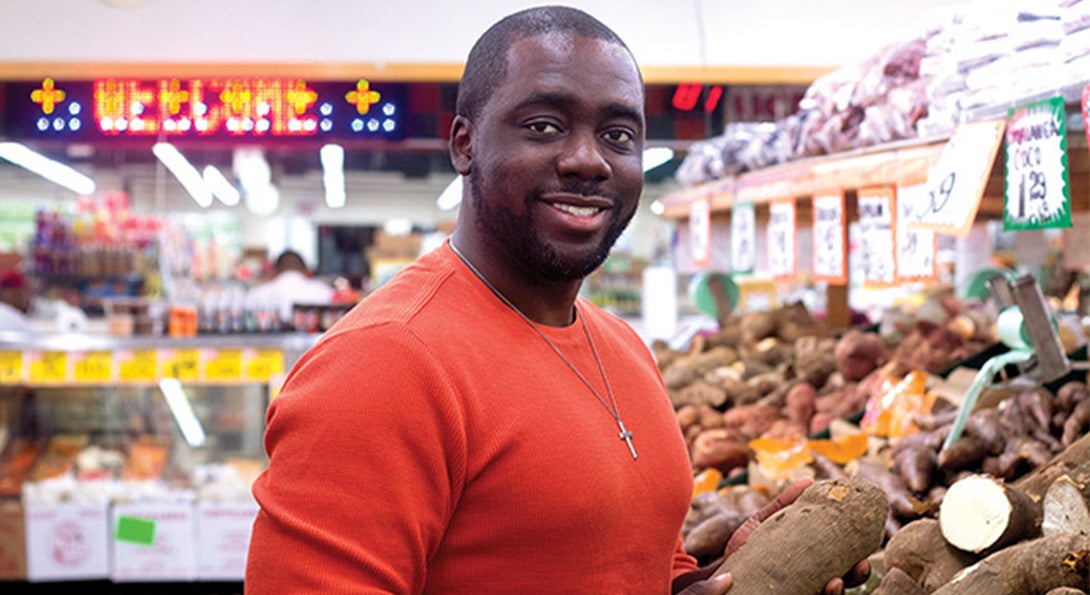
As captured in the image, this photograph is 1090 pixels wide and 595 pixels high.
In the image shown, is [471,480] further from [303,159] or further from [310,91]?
[303,159]

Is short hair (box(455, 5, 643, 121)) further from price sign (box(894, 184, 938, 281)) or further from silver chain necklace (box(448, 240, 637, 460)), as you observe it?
price sign (box(894, 184, 938, 281))

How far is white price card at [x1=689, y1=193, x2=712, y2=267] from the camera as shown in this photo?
4.76m

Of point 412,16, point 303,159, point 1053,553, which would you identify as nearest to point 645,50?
point 412,16

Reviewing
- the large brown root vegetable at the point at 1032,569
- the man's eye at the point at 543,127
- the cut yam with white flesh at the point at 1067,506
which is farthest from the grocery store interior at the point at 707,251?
the man's eye at the point at 543,127

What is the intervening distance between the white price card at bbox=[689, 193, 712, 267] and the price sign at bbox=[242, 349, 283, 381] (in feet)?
5.89

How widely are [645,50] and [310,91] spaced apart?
1.49 meters

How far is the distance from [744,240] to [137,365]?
8.48ft

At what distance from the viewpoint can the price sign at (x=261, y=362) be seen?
521 cm

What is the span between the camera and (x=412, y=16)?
17.7 ft

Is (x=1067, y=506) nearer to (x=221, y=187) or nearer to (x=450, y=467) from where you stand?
(x=450, y=467)

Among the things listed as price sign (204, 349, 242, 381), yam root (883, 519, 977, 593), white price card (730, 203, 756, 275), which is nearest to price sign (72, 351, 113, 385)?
price sign (204, 349, 242, 381)

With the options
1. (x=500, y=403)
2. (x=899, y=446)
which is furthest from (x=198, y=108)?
(x=500, y=403)

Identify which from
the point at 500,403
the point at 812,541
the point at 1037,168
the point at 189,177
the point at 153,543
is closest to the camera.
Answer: the point at 500,403

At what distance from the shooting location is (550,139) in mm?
1445
